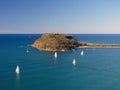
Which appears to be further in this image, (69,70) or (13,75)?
(69,70)

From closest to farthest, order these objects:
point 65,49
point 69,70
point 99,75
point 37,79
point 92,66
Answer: point 37,79 → point 99,75 → point 69,70 → point 92,66 → point 65,49

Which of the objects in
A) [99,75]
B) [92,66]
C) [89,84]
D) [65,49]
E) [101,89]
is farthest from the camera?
[65,49]

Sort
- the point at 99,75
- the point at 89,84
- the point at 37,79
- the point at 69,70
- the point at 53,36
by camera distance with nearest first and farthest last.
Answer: the point at 89,84 < the point at 37,79 < the point at 99,75 < the point at 69,70 < the point at 53,36

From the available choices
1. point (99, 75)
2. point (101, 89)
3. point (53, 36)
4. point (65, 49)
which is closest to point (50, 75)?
point (99, 75)


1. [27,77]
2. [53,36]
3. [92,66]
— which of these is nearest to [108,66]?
[92,66]

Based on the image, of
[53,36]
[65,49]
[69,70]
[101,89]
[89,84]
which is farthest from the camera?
[53,36]

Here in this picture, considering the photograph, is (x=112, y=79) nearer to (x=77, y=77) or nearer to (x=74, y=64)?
(x=77, y=77)

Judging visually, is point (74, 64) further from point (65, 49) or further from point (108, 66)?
point (65, 49)

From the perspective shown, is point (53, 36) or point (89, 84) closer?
point (89, 84)
